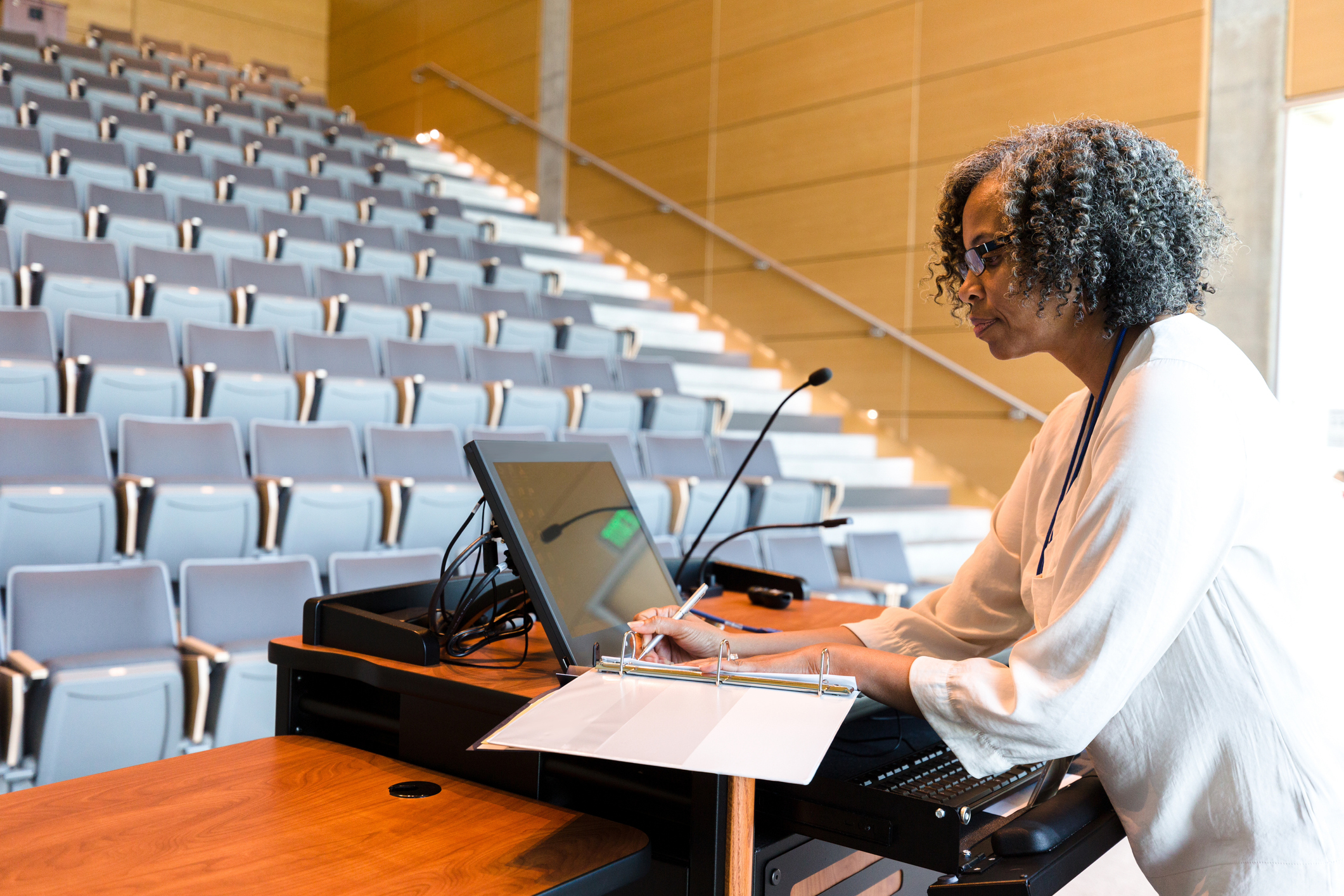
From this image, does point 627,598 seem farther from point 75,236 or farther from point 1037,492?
point 75,236

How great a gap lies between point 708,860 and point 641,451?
241 centimetres

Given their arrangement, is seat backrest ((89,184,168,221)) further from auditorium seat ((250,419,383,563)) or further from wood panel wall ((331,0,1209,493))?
wood panel wall ((331,0,1209,493))

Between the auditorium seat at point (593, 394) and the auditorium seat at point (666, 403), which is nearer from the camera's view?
the auditorium seat at point (593, 394)

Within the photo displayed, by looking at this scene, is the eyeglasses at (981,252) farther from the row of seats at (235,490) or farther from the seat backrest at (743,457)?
the seat backrest at (743,457)

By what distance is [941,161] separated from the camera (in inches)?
155

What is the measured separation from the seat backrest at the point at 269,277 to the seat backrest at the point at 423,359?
41cm

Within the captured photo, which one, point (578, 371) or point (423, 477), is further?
Answer: point (578, 371)

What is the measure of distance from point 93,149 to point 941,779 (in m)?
4.18

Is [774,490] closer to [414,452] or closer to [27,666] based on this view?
[414,452]

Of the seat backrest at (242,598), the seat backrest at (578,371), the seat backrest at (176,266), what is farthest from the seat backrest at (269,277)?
the seat backrest at (242,598)

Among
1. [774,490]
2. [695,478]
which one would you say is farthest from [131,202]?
[774,490]

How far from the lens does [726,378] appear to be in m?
4.38

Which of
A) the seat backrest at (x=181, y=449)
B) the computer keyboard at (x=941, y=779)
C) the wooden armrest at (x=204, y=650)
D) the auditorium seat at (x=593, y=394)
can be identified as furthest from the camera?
the auditorium seat at (x=593, y=394)

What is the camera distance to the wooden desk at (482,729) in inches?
26.7
